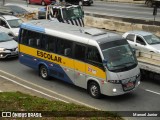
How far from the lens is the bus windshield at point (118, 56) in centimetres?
1362

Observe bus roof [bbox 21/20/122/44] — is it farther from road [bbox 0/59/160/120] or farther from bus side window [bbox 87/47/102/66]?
road [bbox 0/59/160/120]

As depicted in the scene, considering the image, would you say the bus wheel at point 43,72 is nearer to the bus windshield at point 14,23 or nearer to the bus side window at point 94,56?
the bus side window at point 94,56

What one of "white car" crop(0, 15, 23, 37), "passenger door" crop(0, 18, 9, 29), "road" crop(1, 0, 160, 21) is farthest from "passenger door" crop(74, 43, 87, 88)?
"road" crop(1, 0, 160, 21)

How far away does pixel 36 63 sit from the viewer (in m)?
17.0

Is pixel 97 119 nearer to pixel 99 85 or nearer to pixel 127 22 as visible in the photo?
pixel 99 85

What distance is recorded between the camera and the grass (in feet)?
34.4

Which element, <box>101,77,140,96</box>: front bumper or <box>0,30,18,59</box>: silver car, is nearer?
<box>101,77,140,96</box>: front bumper

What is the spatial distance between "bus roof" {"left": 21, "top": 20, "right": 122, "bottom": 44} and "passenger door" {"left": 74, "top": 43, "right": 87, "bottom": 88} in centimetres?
34

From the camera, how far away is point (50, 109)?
11141mm

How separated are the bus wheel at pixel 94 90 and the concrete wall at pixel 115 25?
12.2 m

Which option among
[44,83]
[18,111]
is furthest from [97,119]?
[44,83]

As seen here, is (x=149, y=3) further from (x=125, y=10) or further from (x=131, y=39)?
(x=131, y=39)

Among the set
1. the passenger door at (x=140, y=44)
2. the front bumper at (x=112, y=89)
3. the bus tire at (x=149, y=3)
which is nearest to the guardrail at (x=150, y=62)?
the front bumper at (x=112, y=89)

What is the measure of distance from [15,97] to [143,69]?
6286mm
